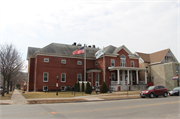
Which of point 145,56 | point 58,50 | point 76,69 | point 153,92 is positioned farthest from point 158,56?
point 58,50

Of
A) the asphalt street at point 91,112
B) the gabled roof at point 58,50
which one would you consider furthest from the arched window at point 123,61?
the asphalt street at point 91,112

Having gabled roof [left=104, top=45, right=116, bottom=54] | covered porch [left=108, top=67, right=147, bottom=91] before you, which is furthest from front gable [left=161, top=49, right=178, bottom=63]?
gabled roof [left=104, top=45, right=116, bottom=54]

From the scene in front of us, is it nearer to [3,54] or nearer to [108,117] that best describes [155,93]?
[108,117]

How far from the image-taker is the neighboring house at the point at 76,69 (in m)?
33.5

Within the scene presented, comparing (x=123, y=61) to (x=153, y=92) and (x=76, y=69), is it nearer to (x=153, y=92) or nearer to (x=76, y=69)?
(x=76, y=69)

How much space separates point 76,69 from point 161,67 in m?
20.3

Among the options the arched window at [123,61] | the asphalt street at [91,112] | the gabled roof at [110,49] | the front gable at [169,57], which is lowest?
the asphalt street at [91,112]

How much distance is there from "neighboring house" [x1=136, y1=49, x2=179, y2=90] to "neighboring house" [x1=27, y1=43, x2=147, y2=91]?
4.11m

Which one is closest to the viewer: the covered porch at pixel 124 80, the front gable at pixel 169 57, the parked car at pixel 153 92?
the parked car at pixel 153 92

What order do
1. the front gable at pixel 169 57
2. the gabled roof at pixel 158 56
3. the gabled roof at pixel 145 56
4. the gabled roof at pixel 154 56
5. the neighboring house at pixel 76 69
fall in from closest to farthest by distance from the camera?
1. the neighboring house at pixel 76 69
2. the gabled roof at pixel 158 56
3. the gabled roof at pixel 154 56
4. the front gable at pixel 169 57
5. the gabled roof at pixel 145 56

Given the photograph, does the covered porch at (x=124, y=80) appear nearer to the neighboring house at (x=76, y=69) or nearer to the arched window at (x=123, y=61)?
the neighboring house at (x=76, y=69)

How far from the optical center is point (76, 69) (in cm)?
3716

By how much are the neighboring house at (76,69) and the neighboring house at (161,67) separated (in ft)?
13.5

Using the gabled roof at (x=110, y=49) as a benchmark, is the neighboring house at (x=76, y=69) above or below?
below
